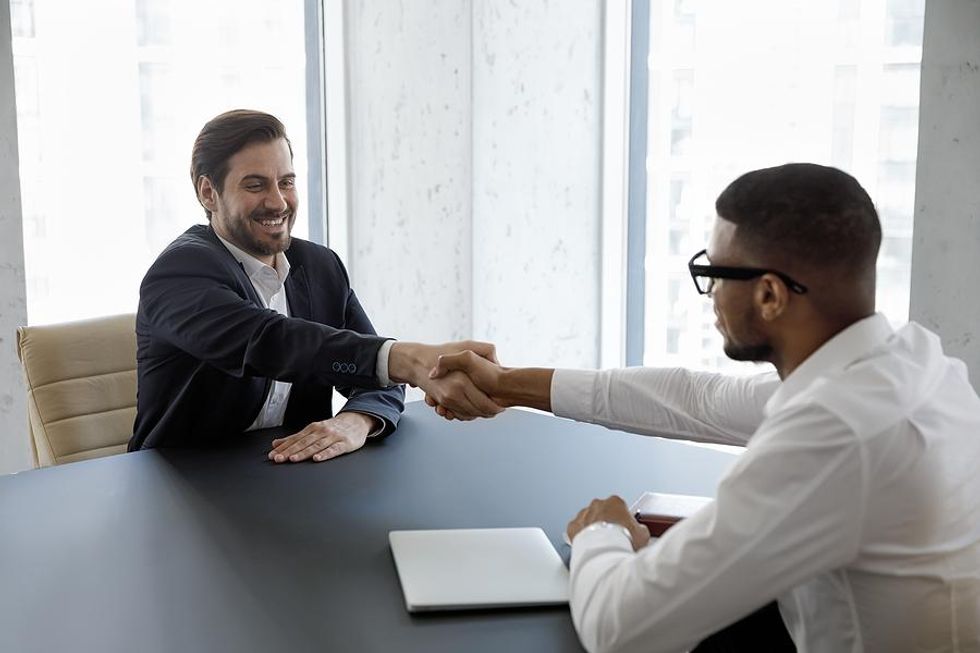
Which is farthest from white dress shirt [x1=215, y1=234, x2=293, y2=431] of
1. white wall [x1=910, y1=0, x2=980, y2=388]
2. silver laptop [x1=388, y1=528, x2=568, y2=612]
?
white wall [x1=910, y1=0, x2=980, y2=388]

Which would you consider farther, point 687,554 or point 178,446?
point 178,446

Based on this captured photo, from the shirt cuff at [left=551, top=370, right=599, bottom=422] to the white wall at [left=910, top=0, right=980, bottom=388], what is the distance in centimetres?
151

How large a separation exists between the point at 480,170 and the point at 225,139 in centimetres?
180

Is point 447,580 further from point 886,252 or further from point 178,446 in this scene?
point 886,252

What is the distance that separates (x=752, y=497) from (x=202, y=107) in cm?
348

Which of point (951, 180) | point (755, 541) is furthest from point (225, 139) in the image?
point (951, 180)

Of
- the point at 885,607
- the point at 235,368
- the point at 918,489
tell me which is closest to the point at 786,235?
the point at 918,489

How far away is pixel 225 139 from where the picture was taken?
2.62 meters

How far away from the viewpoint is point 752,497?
1155mm

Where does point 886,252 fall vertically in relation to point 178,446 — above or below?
above

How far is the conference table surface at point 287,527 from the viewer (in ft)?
4.23

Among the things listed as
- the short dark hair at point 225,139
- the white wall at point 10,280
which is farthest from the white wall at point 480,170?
the short dark hair at point 225,139

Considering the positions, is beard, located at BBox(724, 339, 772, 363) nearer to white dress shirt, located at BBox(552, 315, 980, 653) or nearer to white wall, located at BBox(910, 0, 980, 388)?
white dress shirt, located at BBox(552, 315, 980, 653)

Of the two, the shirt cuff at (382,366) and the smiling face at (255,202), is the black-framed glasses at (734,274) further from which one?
the smiling face at (255,202)
